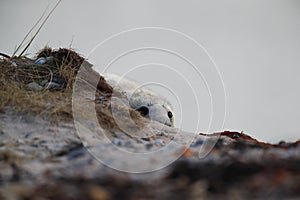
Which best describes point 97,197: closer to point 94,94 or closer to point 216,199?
point 216,199

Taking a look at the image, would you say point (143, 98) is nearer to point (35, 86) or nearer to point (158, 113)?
point (158, 113)

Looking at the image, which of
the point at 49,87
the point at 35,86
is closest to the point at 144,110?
the point at 49,87

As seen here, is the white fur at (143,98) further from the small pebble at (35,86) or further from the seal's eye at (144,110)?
the small pebble at (35,86)

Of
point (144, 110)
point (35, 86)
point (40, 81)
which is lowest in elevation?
point (35, 86)

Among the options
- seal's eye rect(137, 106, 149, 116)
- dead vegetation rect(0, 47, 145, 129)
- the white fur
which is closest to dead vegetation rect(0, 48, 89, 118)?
dead vegetation rect(0, 47, 145, 129)

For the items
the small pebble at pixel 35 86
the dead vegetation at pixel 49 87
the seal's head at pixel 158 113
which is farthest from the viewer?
the seal's head at pixel 158 113

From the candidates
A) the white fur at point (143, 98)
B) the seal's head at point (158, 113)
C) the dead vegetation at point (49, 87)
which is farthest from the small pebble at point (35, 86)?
the seal's head at point (158, 113)

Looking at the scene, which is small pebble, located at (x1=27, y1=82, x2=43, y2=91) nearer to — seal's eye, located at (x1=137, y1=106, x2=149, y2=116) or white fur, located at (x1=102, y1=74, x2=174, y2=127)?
white fur, located at (x1=102, y1=74, x2=174, y2=127)
